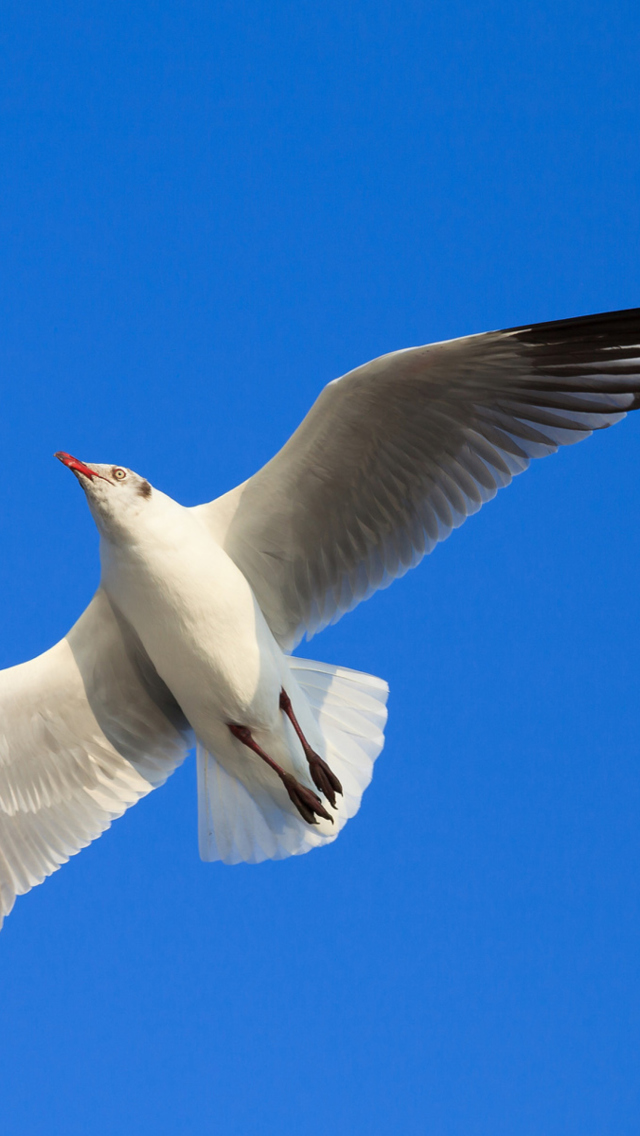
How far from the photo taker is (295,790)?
5.90 meters

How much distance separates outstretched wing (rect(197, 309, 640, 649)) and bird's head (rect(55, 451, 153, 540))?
1.29ft

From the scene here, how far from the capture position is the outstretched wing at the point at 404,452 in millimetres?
5336

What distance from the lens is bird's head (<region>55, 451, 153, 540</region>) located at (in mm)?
5641

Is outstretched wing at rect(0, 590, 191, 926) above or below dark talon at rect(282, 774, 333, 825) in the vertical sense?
above

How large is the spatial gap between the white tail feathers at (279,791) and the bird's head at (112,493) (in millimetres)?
1127

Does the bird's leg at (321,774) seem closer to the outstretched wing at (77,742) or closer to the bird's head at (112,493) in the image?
the outstretched wing at (77,742)

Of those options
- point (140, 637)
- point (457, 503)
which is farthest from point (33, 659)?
point (457, 503)

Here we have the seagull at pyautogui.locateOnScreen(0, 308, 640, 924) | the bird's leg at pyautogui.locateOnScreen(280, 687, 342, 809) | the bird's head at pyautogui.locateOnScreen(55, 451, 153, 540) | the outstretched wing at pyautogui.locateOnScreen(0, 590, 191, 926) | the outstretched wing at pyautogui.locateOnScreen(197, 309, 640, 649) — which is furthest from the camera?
the outstretched wing at pyautogui.locateOnScreen(0, 590, 191, 926)

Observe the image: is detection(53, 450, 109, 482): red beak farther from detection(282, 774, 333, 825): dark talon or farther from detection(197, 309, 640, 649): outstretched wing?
detection(282, 774, 333, 825): dark talon

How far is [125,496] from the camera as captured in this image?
567 centimetres

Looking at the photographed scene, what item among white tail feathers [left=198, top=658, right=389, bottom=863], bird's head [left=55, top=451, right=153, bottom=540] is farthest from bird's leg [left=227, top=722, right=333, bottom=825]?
bird's head [left=55, top=451, right=153, bottom=540]

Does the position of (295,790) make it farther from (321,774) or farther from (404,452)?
(404,452)

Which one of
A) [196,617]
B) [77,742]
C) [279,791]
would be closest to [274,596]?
[196,617]

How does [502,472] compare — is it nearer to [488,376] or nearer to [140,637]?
[488,376]
